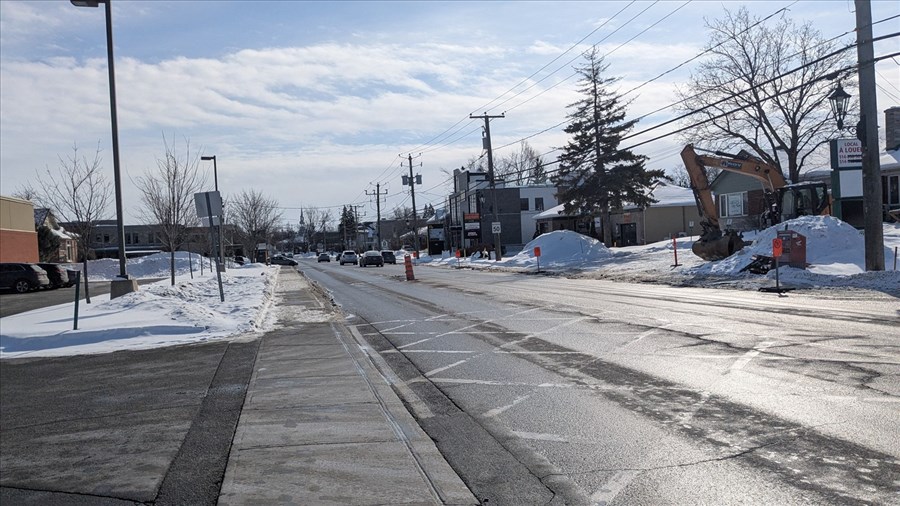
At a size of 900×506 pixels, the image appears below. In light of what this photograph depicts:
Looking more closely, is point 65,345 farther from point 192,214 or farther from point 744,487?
point 192,214

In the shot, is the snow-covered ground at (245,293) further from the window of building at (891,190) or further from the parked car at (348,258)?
the parked car at (348,258)

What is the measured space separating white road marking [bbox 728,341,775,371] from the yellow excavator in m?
19.5

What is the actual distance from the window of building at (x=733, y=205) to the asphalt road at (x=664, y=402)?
37492 millimetres

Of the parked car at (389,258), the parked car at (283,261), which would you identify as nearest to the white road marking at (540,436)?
the parked car at (389,258)

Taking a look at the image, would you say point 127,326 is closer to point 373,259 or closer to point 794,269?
point 794,269

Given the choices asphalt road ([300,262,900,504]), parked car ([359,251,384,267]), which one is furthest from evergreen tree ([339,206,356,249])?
asphalt road ([300,262,900,504])

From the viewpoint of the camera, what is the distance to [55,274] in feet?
122

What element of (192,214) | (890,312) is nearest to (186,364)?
(890,312)

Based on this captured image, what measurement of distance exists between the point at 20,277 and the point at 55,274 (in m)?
2.52

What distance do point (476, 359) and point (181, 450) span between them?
5105mm

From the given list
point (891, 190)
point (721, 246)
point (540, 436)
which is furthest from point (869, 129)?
point (891, 190)

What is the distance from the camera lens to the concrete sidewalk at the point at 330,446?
5.12 meters

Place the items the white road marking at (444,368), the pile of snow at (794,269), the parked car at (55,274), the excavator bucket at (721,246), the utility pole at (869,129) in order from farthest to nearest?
the parked car at (55,274) < the excavator bucket at (721,246) < the pile of snow at (794,269) < the utility pole at (869,129) < the white road marking at (444,368)

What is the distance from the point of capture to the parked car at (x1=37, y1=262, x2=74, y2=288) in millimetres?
36875
